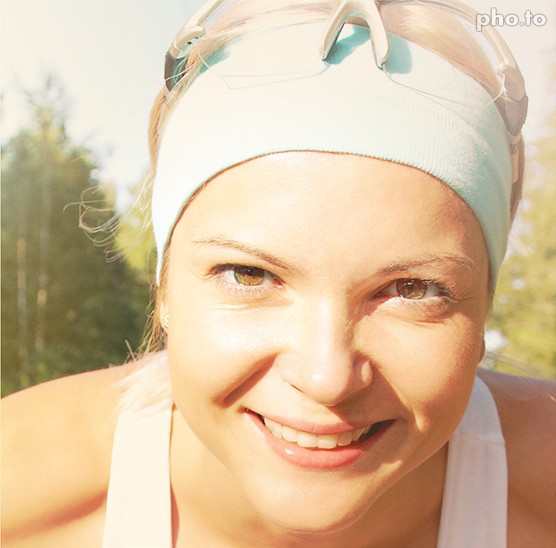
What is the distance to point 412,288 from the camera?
1590 mm

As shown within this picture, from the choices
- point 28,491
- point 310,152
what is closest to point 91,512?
point 28,491

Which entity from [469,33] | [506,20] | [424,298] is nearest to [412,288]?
[424,298]

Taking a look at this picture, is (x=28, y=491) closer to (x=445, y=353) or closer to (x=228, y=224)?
(x=228, y=224)

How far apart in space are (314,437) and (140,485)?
2.48ft

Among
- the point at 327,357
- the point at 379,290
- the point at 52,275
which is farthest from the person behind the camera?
the point at 52,275

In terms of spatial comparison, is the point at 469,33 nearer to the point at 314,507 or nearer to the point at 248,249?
the point at 248,249

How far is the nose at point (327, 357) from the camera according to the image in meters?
1.44

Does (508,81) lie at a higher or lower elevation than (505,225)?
higher

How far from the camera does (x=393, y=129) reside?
1.57 meters

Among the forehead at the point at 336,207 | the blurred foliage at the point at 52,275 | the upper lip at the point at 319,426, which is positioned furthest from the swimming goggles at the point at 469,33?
the blurred foliage at the point at 52,275

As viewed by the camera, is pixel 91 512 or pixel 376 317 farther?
pixel 91 512

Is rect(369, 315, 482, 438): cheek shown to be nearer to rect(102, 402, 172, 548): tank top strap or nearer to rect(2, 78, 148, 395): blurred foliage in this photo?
rect(102, 402, 172, 548): tank top strap

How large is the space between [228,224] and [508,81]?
2.62ft

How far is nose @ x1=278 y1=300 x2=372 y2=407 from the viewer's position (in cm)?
144
